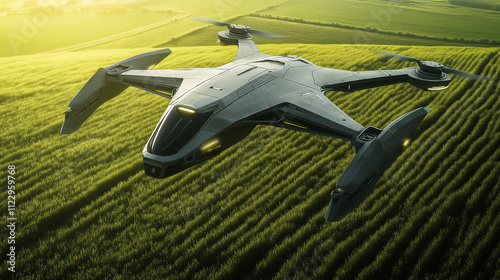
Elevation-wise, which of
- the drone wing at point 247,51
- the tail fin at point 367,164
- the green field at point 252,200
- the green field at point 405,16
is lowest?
the green field at point 405,16

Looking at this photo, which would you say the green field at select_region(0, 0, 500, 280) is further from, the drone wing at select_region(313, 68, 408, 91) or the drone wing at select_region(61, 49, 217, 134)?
the drone wing at select_region(313, 68, 408, 91)

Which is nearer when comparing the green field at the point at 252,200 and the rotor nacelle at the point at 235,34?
the green field at the point at 252,200

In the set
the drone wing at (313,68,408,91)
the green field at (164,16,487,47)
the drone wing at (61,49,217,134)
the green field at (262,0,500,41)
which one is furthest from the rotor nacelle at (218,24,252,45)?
the green field at (262,0,500,41)

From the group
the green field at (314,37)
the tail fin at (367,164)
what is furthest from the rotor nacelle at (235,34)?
the green field at (314,37)

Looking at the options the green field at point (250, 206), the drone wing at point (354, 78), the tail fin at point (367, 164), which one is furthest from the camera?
the drone wing at point (354, 78)

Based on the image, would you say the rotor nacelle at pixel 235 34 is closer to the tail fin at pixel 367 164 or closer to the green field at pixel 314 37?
the tail fin at pixel 367 164

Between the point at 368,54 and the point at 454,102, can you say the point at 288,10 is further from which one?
the point at 454,102

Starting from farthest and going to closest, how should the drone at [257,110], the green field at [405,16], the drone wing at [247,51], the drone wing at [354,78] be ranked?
1. the green field at [405,16]
2. the drone wing at [247,51]
3. the drone wing at [354,78]
4. the drone at [257,110]
